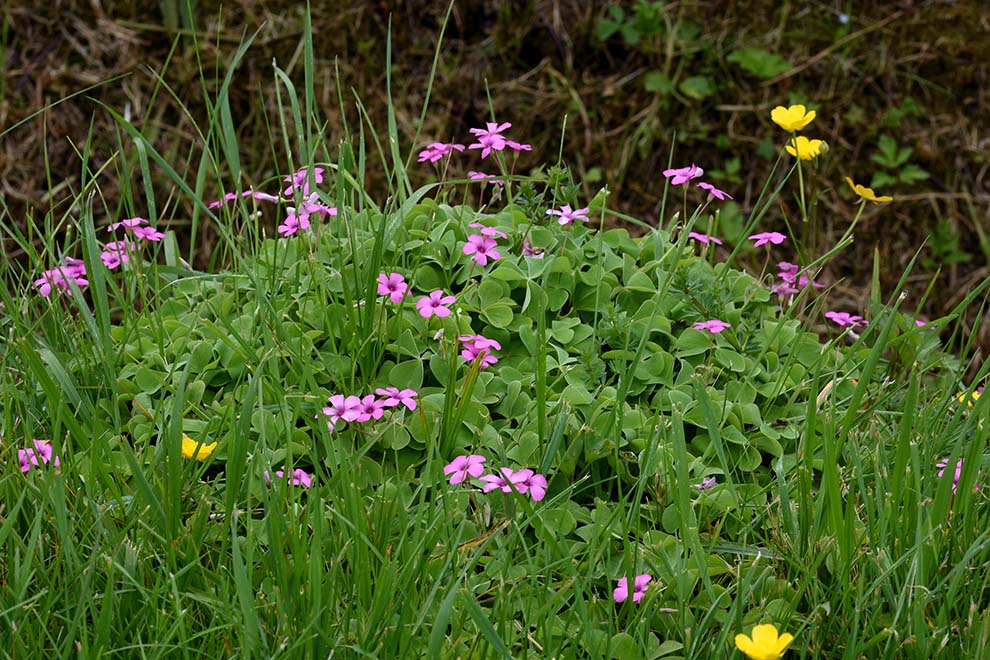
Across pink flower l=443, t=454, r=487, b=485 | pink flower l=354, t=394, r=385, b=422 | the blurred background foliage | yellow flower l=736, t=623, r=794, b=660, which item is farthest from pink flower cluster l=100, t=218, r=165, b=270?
the blurred background foliage

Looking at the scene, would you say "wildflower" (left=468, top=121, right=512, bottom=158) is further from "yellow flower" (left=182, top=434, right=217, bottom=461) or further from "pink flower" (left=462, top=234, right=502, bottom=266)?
"yellow flower" (left=182, top=434, right=217, bottom=461)

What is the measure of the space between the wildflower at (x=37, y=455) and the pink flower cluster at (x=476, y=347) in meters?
0.59

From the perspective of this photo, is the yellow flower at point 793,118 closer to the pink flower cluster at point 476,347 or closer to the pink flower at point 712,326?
the pink flower at point 712,326

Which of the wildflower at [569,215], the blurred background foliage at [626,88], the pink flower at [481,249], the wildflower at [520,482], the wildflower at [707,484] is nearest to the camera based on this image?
the wildflower at [520,482]

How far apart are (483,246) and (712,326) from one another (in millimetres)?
389

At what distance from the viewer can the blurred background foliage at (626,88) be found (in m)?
3.79

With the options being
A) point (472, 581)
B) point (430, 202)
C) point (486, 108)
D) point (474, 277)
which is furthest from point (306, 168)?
point (486, 108)

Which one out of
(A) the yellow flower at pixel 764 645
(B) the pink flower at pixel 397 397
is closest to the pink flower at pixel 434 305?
(B) the pink flower at pixel 397 397

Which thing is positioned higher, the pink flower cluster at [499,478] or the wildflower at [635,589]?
the pink flower cluster at [499,478]

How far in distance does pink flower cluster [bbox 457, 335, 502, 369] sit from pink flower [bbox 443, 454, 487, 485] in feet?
0.66

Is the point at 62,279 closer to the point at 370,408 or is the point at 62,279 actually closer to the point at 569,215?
the point at 370,408

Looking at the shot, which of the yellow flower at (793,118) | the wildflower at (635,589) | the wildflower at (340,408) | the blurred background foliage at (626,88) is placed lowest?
the blurred background foliage at (626,88)

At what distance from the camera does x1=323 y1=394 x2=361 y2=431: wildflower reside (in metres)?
1.62

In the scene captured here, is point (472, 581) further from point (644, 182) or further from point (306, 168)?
point (644, 182)
